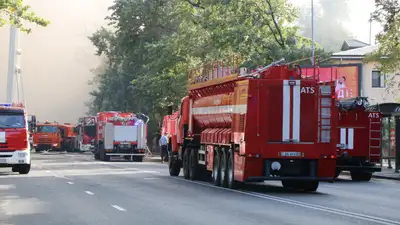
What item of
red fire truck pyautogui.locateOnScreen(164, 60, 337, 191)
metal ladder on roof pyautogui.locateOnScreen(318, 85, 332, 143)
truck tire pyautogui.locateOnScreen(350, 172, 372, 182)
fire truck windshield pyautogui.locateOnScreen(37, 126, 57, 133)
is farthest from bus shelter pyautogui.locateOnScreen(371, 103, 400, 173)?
fire truck windshield pyautogui.locateOnScreen(37, 126, 57, 133)

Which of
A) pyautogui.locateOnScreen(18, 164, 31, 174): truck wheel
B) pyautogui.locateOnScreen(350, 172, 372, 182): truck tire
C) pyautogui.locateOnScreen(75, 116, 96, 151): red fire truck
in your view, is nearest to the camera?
pyautogui.locateOnScreen(350, 172, 372, 182): truck tire

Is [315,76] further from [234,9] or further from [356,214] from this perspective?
[234,9]

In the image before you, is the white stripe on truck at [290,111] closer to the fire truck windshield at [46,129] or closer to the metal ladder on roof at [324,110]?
the metal ladder on roof at [324,110]

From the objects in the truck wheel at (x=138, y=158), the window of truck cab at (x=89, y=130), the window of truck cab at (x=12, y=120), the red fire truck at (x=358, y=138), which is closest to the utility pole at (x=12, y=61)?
the window of truck cab at (x=12, y=120)

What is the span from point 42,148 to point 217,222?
61.8 m

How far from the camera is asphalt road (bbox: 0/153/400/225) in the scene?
14.8 meters

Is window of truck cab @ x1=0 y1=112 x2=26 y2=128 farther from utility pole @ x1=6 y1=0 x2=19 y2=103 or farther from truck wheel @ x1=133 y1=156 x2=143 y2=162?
truck wheel @ x1=133 y1=156 x2=143 y2=162

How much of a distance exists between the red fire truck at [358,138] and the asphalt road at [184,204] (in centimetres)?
363

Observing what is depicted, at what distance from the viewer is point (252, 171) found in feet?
71.2

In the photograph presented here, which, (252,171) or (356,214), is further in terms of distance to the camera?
(252,171)

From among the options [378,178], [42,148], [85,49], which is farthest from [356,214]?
[85,49]

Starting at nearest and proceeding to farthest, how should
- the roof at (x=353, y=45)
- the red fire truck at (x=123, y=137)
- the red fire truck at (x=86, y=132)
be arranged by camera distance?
the red fire truck at (x=123, y=137), the red fire truck at (x=86, y=132), the roof at (x=353, y=45)

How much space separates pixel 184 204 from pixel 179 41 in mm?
34415

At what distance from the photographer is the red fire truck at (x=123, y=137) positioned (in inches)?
1969
